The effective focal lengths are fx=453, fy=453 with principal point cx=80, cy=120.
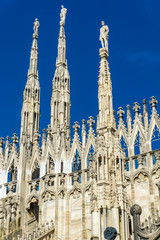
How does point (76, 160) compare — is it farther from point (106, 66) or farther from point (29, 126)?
point (106, 66)

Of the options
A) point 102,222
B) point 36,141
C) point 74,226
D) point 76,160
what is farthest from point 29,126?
point 102,222

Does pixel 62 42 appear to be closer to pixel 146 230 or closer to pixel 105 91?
pixel 105 91

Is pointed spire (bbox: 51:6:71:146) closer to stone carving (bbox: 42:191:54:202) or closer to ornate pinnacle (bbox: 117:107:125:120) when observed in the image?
ornate pinnacle (bbox: 117:107:125:120)

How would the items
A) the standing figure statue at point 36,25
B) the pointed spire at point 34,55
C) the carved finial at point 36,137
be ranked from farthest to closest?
the standing figure statue at point 36,25, the pointed spire at point 34,55, the carved finial at point 36,137

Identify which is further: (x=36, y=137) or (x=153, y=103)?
(x=36, y=137)

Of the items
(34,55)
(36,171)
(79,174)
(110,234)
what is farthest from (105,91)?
(34,55)

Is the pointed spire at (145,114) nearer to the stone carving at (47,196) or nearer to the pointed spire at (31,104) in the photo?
the stone carving at (47,196)

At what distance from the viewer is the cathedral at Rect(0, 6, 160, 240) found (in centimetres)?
1402

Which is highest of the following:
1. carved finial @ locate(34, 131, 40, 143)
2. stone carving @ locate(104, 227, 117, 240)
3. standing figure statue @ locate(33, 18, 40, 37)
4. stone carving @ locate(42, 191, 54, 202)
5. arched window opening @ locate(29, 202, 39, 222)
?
standing figure statue @ locate(33, 18, 40, 37)

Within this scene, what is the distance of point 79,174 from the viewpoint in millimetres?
19516

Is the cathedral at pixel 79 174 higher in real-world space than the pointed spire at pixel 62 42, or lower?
lower

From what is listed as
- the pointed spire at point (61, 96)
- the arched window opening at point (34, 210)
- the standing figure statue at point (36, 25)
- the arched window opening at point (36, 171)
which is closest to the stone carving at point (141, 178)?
the pointed spire at point (61, 96)

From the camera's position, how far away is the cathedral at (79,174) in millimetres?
14023

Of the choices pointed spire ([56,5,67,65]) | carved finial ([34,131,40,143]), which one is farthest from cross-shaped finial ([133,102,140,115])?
pointed spire ([56,5,67,65])
